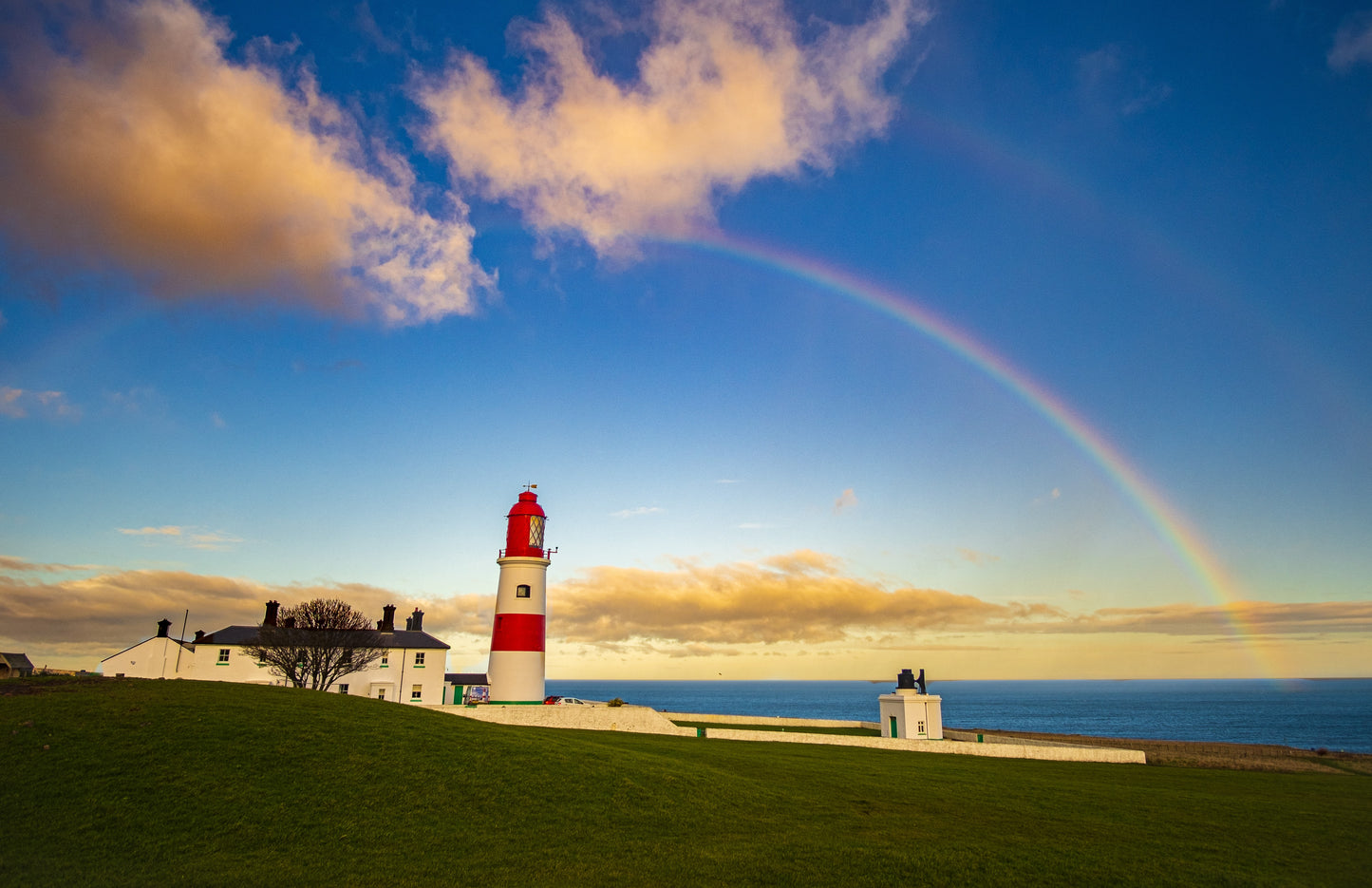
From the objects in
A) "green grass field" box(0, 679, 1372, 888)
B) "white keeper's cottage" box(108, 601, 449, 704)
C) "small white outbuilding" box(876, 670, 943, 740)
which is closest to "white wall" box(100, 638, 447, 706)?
"white keeper's cottage" box(108, 601, 449, 704)

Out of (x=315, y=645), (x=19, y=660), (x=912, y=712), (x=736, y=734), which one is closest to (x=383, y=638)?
(x=315, y=645)

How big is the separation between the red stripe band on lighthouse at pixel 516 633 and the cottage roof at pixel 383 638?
39.2 feet

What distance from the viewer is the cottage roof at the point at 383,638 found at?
49.8 meters

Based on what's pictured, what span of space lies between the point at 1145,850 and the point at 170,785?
74.3ft

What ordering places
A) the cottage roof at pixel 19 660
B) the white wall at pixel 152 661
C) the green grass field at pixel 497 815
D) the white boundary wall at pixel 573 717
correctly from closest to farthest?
1. the green grass field at pixel 497 815
2. the white boundary wall at pixel 573 717
3. the white wall at pixel 152 661
4. the cottage roof at pixel 19 660

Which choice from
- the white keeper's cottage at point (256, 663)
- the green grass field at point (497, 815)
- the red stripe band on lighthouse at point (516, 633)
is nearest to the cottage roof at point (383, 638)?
the white keeper's cottage at point (256, 663)

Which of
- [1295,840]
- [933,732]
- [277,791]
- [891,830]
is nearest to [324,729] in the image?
[277,791]

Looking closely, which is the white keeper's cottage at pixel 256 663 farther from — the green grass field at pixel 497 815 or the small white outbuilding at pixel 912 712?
the small white outbuilding at pixel 912 712

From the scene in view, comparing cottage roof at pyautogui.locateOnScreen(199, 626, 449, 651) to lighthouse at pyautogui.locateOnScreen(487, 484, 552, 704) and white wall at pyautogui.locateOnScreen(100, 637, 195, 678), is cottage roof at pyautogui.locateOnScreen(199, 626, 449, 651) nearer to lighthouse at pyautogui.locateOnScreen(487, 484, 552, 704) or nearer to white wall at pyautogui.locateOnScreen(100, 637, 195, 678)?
white wall at pyautogui.locateOnScreen(100, 637, 195, 678)

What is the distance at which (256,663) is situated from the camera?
48469 millimetres

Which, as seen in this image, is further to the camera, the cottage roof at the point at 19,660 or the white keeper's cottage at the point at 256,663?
the cottage roof at the point at 19,660

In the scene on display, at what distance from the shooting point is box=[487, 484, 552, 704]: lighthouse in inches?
1689

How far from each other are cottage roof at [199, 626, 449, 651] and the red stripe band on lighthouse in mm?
11954

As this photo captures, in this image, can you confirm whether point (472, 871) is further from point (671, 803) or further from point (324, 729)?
point (324, 729)
